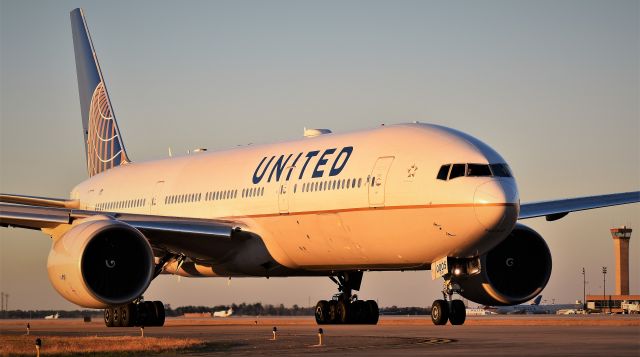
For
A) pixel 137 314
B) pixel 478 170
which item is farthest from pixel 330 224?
pixel 137 314

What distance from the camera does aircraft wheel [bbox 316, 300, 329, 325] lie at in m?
34.2

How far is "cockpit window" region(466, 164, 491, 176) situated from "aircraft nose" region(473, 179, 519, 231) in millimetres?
454

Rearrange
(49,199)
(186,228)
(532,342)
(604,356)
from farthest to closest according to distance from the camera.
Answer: (49,199) → (186,228) → (532,342) → (604,356)

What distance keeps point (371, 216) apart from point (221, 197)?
811cm

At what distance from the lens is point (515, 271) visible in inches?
1268

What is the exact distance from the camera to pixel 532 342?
893 inches

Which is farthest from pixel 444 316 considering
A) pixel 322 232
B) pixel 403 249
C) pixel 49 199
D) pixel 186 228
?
pixel 49 199

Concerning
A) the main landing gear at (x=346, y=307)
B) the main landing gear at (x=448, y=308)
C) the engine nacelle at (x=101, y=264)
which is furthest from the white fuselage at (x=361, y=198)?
the engine nacelle at (x=101, y=264)

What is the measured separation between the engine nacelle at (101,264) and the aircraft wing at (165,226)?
1056mm

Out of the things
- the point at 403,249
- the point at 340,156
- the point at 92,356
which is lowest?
the point at 92,356

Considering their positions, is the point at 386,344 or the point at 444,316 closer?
the point at 386,344

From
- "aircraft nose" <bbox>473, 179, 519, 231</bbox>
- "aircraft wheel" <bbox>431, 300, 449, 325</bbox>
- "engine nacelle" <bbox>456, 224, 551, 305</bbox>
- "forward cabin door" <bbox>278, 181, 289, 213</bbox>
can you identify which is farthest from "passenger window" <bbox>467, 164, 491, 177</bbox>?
"forward cabin door" <bbox>278, 181, 289, 213</bbox>

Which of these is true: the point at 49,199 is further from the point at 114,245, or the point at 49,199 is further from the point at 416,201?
the point at 416,201

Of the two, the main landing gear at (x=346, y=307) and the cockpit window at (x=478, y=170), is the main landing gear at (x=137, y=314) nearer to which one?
the main landing gear at (x=346, y=307)
